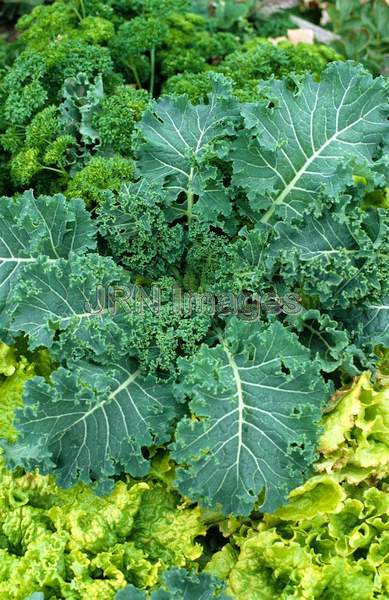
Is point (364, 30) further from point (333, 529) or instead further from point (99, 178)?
point (333, 529)

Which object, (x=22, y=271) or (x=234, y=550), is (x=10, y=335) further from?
(x=234, y=550)

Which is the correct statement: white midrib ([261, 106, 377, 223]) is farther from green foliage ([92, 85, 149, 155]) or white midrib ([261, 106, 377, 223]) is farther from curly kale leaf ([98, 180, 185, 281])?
green foliage ([92, 85, 149, 155])

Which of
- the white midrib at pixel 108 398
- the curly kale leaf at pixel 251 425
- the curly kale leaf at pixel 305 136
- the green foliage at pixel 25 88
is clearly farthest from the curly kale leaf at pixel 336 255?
the green foliage at pixel 25 88

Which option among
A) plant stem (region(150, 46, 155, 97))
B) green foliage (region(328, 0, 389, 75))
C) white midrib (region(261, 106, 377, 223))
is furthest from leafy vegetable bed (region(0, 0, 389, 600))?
green foliage (region(328, 0, 389, 75))

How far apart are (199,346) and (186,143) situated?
0.93 metres

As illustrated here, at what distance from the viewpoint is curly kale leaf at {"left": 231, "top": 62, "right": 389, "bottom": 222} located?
3.29 meters

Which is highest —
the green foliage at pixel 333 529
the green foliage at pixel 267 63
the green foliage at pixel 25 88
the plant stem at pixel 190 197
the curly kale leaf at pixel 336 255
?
the green foliage at pixel 25 88

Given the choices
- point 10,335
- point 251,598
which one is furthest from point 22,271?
point 251,598

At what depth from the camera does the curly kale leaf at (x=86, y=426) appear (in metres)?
2.79

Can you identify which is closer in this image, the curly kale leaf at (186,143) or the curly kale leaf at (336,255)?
the curly kale leaf at (336,255)

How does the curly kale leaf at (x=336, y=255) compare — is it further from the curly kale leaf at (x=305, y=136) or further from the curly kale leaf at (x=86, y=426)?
the curly kale leaf at (x=86, y=426)

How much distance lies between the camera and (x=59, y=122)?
3.80 m

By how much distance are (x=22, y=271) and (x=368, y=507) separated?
1.65 metres

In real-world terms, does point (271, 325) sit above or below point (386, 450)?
above
